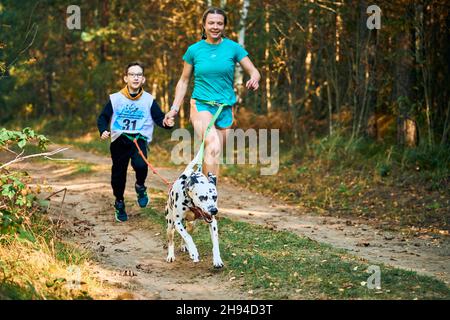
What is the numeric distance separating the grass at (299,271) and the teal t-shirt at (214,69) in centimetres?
175

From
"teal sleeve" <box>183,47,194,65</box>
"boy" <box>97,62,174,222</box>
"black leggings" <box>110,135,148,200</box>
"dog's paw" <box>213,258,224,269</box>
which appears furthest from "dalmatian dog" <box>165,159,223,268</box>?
"black leggings" <box>110,135,148,200</box>

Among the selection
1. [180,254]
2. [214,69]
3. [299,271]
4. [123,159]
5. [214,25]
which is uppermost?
[214,25]

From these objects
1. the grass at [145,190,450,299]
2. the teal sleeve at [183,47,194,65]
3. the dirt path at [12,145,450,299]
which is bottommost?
the dirt path at [12,145,450,299]

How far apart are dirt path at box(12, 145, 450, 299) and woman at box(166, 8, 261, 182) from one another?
4.61ft

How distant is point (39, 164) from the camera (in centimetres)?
1612

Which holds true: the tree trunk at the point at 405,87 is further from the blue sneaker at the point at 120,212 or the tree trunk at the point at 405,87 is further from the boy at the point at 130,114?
the blue sneaker at the point at 120,212

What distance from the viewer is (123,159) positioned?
8.66m

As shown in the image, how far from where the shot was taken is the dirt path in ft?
19.3

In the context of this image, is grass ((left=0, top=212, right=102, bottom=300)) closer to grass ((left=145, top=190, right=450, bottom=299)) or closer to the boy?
grass ((left=145, top=190, right=450, bottom=299))

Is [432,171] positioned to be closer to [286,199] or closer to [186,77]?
[286,199]

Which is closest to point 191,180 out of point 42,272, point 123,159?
point 42,272

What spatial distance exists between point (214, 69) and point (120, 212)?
2906mm

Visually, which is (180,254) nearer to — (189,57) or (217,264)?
(217,264)
